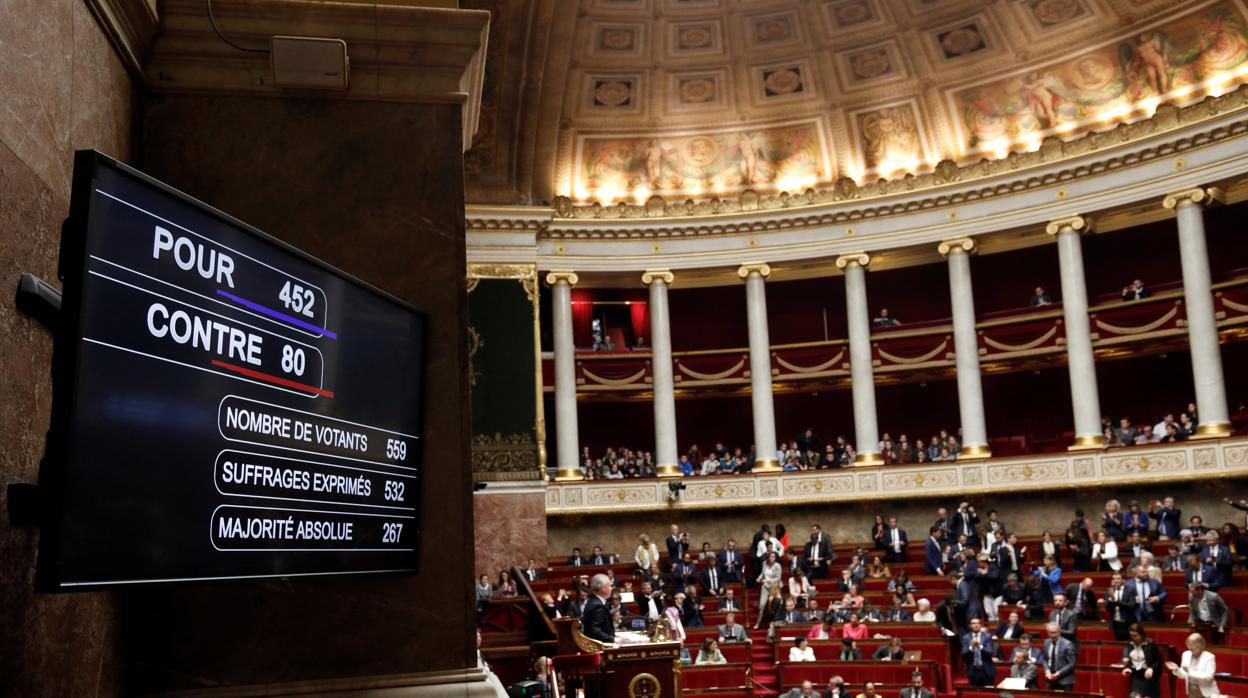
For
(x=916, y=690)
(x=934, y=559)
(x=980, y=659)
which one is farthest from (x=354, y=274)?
(x=934, y=559)

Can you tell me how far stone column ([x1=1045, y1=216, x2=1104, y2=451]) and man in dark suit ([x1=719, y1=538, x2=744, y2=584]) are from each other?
8386mm

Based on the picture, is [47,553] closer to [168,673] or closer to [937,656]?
[168,673]

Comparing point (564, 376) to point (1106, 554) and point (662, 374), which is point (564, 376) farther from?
point (1106, 554)

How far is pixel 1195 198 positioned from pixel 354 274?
24.0 meters

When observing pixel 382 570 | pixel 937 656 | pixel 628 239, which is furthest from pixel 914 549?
pixel 382 570

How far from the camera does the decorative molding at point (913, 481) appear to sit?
24234 millimetres

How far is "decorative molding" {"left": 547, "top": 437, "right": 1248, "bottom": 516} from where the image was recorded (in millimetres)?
24234

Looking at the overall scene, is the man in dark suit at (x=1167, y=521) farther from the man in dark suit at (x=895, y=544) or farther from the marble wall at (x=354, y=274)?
the marble wall at (x=354, y=274)

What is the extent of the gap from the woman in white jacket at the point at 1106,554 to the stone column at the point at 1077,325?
5.93 m

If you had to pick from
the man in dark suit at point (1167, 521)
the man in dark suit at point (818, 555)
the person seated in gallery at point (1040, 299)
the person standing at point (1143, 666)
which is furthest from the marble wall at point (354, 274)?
the person seated in gallery at point (1040, 299)

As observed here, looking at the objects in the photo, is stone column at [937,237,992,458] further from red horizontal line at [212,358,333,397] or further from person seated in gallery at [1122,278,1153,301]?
red horizontal line at [212,358,333,397]

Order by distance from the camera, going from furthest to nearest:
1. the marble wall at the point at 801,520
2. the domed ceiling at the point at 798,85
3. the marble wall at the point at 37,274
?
1. the domed ceiling at the point at 798,85
2. the marble wall at the point at 801,520
3. the marble wall at the point at 37,274

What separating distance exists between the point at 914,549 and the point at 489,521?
9265 mm

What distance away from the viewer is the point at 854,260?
29062 mm
